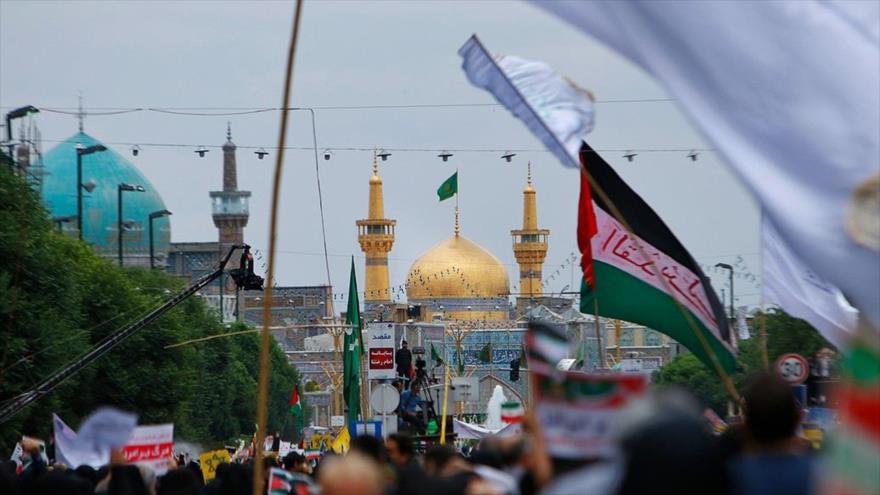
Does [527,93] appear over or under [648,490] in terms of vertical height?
over

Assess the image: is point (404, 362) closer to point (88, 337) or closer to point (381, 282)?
point (88, 337)

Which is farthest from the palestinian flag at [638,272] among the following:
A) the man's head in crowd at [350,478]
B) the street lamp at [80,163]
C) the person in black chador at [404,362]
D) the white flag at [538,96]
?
the street lamp at [80,163]

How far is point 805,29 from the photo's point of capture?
10977 mm

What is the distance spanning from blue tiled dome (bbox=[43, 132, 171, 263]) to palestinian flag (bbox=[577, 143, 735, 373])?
111 meters

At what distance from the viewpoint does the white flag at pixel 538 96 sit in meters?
11.2

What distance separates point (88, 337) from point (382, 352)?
586 inches

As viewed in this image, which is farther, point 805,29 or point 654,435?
point 805,29

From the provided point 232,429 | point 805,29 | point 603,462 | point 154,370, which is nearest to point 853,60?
point 805,29

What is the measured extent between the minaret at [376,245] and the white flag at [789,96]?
560 feet

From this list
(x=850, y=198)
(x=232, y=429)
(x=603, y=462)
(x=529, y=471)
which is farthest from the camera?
(x=232, y=429)

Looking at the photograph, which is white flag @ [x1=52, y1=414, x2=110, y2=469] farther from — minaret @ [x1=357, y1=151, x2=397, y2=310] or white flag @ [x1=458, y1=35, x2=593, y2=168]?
minaret @ [x1=357, y1=151, x2=397, y2=310]

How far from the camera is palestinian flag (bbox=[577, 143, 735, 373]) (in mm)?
13706

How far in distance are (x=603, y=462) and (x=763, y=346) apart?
729 centimetres

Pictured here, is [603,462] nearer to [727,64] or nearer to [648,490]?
[648,490]
